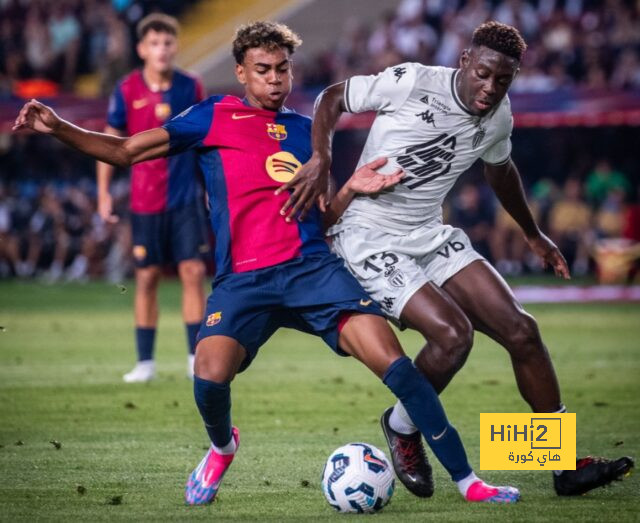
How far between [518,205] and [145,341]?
185 inches

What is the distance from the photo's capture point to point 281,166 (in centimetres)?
654

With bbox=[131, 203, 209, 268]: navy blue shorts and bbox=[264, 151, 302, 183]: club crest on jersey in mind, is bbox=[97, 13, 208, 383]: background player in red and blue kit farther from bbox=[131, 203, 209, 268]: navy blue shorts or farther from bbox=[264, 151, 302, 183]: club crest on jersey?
bbox=[264, 151, 302, 183]: club crest on jersey

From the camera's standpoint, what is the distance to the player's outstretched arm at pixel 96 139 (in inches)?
241

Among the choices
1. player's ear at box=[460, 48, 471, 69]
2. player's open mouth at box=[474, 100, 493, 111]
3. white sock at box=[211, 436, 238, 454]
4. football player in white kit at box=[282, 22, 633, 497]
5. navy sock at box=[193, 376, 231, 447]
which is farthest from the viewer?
player's ear at box=[460, 48, 471, 69]

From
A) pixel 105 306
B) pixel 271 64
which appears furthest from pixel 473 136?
pixel 105 306

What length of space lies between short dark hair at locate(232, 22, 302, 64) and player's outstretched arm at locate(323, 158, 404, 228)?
2.48 ft

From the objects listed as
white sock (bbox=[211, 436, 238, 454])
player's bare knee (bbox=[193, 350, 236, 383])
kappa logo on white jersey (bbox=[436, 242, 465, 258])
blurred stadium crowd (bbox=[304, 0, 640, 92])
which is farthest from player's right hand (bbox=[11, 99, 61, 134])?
blurred stadium crowd (bbox=[304, 0, 640, 92])

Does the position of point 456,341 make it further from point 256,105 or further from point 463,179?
point 463,179

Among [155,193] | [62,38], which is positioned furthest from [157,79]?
[62,38]

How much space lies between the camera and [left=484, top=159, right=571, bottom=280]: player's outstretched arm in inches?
283

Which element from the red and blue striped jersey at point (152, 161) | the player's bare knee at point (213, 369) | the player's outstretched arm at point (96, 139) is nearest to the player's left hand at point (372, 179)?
the player's outstretched arm at point (96, 139)

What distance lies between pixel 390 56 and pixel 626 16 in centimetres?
452

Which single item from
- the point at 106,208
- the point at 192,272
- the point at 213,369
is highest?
the point at 213,369

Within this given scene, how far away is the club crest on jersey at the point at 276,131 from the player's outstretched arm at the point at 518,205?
126cm
